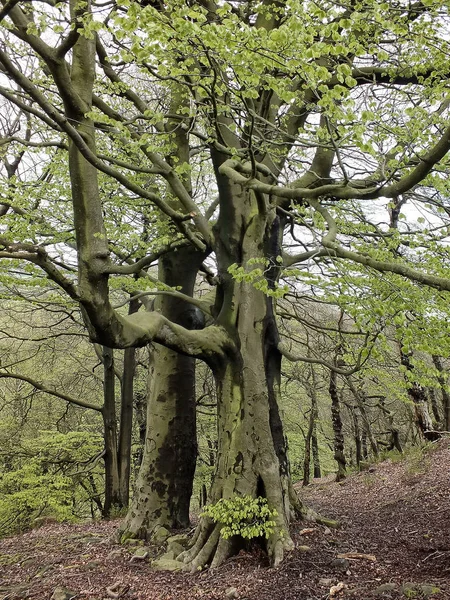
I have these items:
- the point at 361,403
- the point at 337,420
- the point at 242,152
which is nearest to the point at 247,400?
the point at 242,152

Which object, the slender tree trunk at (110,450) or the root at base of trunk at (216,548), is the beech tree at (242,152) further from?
the slender tree trunk at (110,450)

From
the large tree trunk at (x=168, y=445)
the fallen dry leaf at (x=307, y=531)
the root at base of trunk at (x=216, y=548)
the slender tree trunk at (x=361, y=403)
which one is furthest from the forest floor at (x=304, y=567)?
the slender tree trunk at (x=361, y=403)

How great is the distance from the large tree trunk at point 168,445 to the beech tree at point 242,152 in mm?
191

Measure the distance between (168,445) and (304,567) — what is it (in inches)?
117

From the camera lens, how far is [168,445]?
6.89 m

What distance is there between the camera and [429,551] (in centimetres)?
466

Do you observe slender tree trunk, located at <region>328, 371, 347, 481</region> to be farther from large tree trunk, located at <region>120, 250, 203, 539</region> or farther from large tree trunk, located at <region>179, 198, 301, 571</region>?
large tree trunk, located at <region>179, 198, 301, 571</region>

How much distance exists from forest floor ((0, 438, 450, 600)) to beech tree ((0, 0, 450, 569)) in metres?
0.43

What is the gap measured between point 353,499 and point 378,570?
551 cm

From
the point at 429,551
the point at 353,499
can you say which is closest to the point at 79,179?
the point at 429,551

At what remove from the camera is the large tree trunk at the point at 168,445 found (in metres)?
6.61

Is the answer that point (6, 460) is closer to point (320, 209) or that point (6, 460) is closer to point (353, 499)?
point (353, 499)

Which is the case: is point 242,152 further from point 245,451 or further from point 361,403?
point 361,403

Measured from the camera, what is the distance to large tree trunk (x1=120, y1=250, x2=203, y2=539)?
21.7ft
